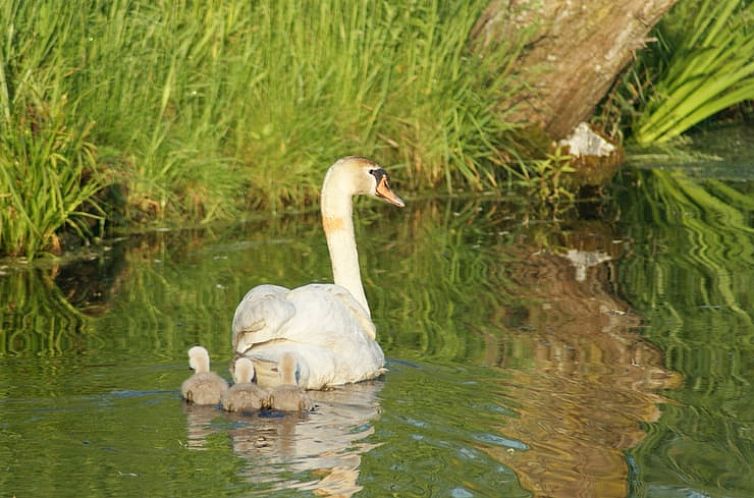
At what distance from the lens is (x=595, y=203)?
13.4 m

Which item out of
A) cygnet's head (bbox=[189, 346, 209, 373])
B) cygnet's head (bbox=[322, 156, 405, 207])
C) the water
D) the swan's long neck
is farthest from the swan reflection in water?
cygnet's head (bbox=[322, 156, 405, 207])

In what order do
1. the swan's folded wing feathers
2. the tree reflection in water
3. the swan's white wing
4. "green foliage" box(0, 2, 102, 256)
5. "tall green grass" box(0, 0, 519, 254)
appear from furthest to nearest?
"tall green grass" box(0, 0, 519, 254)
"green foliage" box(0, 2, 102, 256)
the swan's folded wing feathers
the swan's white wing
the tree reflection in water

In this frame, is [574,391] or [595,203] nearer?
[574,391]

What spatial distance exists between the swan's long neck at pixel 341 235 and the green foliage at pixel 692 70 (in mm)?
6947

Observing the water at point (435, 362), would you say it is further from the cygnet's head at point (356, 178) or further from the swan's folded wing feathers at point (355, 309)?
the cygnet's head at point (356, 178)

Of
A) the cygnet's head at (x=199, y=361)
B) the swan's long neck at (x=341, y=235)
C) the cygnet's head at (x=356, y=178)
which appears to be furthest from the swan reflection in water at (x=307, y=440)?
the cygnet's head at (x=356, y=178)

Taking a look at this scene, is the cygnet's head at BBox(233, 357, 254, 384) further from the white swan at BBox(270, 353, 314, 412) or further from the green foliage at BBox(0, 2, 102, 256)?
the green foliage at BBox(0, 2, 102, 256)

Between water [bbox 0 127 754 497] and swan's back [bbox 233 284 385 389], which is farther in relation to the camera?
swan's back [bbox 233 284 385 389]

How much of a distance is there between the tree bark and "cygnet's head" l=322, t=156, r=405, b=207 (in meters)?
5.15

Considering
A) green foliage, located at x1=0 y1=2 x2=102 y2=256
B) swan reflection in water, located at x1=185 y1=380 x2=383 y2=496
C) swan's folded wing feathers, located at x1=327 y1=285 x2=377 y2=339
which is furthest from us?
green foliage, located at x1=0 y1=2 x2=102 y2=256

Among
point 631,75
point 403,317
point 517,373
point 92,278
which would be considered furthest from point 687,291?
point 631,75

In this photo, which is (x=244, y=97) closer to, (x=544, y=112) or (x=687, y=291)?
(x=544, y=112)

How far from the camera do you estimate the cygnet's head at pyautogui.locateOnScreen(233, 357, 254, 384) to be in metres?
6.89

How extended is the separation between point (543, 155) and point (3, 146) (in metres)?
5.22
